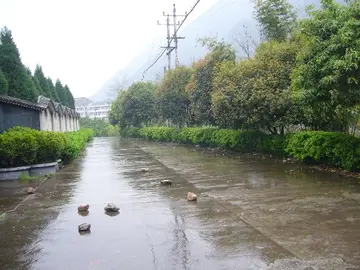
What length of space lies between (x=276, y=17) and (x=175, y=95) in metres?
14.2

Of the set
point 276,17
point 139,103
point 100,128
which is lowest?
point 100,128

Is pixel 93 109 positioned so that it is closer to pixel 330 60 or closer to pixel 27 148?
pixel 27 148

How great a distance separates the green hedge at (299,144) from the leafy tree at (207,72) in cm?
146

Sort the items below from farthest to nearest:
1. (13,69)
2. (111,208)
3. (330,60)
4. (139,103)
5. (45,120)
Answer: (139,103)
(13,69)
(45,120)
(330,60)
(111,208)

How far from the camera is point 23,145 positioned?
11.8 meters

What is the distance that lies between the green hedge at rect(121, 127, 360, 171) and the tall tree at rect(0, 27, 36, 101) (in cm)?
1127

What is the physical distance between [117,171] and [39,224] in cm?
735

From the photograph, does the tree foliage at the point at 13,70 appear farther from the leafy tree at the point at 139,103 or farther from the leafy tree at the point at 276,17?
the leafy tree at the point at 139,103

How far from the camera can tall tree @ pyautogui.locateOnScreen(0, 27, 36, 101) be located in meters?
22.0

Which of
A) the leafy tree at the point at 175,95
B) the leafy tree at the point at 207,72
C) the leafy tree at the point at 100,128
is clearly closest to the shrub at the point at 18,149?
the leafy tree at the point at 207,72

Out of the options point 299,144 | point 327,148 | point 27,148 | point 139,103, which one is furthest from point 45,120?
point 139,103

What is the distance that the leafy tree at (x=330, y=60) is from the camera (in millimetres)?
8820

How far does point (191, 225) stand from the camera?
6.34 metres

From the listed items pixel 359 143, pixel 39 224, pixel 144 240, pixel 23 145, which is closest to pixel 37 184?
pixel 23 145
